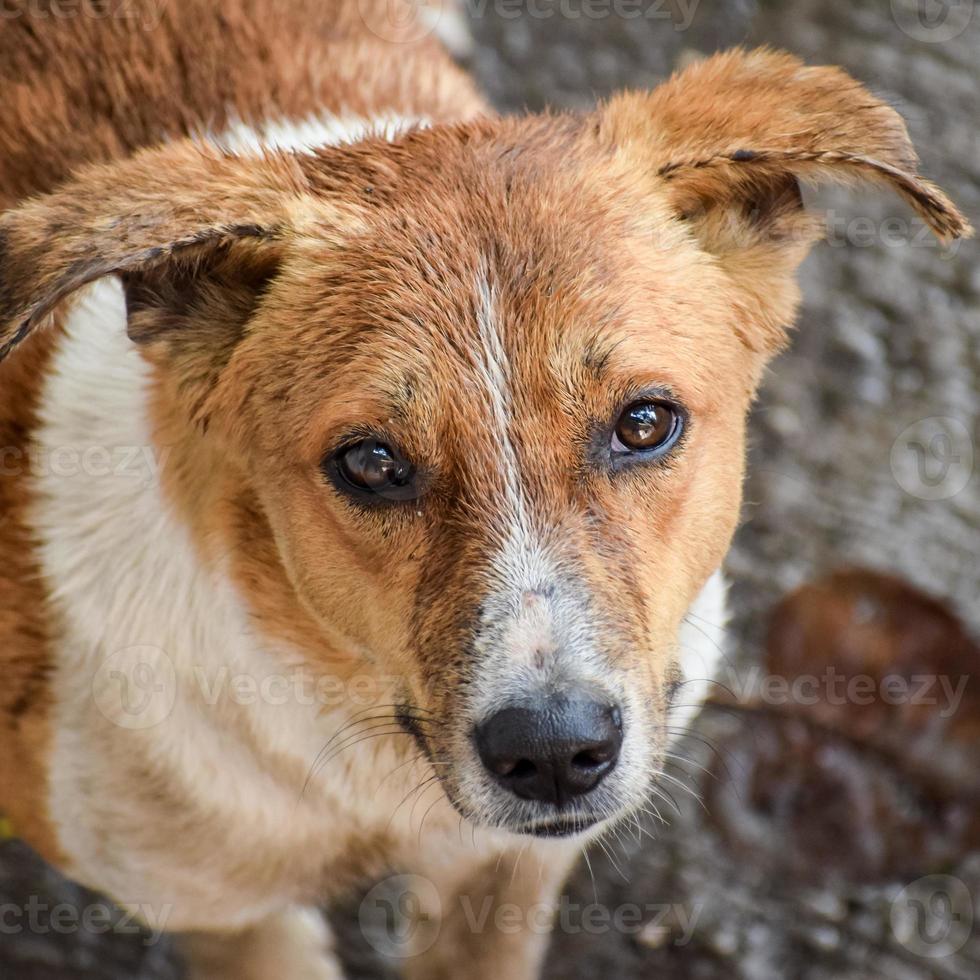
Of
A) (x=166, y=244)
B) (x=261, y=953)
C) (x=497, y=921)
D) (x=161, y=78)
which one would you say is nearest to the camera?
(x=166, y=244)

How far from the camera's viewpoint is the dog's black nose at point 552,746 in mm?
2289

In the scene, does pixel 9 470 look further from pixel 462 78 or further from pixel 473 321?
pixel 462 78

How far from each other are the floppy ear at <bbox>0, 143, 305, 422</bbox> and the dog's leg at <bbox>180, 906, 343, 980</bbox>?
2.04 meters

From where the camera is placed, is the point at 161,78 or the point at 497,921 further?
Answer: the point at 497,921

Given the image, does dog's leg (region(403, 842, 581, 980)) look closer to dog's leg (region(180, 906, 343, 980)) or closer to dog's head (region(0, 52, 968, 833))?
dog's leg (region(180, 906, 343, 980))

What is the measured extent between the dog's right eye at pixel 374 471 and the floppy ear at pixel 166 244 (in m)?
0.40

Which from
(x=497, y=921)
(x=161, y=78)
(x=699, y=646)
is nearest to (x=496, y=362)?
(x=699, y=646)

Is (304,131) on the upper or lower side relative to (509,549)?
upper

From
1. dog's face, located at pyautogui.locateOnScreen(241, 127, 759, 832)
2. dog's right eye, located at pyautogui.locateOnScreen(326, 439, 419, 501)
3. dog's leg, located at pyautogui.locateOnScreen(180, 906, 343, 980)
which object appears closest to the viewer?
dog's face, located at pyautogui.locateOnScreen(241, 127, 759, 832)

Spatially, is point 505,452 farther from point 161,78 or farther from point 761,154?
point 161,78

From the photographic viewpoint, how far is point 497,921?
3855 millimetres

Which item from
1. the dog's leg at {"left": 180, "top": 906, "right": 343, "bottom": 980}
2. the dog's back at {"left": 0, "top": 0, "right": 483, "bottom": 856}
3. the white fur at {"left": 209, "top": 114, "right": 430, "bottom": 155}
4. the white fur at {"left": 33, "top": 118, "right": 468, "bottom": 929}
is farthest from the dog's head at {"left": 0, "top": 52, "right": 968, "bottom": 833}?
the dog's leg at {"left": 180, "top": 906, "right": 343, "bottom": 980}

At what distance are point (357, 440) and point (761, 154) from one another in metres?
1.02

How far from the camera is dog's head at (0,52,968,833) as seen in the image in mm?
2416
